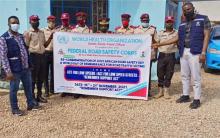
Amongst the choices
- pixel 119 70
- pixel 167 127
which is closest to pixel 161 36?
pixel 119 70

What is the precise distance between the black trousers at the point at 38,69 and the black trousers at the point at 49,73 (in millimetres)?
184

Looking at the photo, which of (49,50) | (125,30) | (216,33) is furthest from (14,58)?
(216,33)

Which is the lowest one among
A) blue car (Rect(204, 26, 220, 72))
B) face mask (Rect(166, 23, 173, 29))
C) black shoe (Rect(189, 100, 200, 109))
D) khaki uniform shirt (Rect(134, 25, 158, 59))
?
black shoe (Rect(189, 100, 200, 109))

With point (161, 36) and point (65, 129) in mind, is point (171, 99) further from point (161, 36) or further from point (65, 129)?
point (65, 129)

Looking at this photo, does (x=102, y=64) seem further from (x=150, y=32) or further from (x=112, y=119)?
(x=112, y=119)

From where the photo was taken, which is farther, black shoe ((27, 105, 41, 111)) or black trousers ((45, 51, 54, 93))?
black trousers ((45, 51, 54, 93))

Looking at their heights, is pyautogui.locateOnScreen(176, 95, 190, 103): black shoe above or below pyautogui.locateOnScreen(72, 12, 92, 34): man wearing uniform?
below

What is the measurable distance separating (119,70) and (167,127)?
1.96m

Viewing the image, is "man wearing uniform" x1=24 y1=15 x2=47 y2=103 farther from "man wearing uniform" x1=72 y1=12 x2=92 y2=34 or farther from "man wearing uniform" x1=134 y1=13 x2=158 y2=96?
"man wearing uniform" x1=134 y1=13 x2=158 y2=96

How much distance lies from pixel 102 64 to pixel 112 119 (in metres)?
1.57

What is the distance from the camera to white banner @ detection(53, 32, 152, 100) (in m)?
6.89

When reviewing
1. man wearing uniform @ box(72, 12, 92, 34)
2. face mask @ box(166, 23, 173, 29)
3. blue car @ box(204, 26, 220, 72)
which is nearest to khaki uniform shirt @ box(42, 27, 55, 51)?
man wearing uniform @ box(72, 12, 92, 34)

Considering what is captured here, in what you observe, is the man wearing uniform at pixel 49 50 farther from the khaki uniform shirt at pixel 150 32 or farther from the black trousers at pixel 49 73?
the khaki uniform shirt at pixel 150 32

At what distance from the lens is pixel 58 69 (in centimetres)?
713
